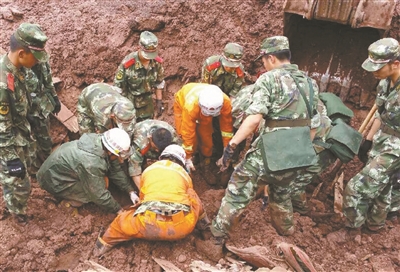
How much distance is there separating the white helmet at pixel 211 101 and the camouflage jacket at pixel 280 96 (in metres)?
0.76

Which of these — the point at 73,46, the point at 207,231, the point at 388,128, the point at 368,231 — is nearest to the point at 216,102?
the point at 207,231

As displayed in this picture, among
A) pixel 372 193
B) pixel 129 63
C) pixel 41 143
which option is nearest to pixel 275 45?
pixel 372 193

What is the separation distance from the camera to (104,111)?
4.95 metres

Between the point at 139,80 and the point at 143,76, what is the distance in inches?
3.0

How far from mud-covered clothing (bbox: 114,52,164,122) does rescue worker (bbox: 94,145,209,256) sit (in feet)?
6.10

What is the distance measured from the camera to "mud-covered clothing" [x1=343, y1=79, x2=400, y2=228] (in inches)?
175

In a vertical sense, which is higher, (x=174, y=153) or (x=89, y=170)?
(x=174, y=153)

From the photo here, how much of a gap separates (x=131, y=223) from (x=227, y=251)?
108 cm

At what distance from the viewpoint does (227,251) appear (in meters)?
4.52

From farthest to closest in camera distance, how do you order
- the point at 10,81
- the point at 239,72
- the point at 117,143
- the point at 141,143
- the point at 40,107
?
the point at 239,72 < the point at 40,107 < the point at 141,143 < the point at 117,143 < the point at 10,81

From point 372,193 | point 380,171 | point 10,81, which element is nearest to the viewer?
point 10,81

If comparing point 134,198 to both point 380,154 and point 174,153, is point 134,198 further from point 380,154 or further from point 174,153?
point 380,154

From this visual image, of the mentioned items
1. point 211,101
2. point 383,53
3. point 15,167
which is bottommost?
point 15,167

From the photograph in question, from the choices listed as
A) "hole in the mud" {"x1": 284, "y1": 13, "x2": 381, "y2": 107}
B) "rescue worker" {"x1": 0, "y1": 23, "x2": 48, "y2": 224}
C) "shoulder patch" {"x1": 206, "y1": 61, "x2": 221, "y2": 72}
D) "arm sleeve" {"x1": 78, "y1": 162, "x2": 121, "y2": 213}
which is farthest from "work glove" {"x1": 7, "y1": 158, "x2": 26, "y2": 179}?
"hole in the mud" {"x1": 284, "y1": 13, "x2": 381, "y2": 107}
